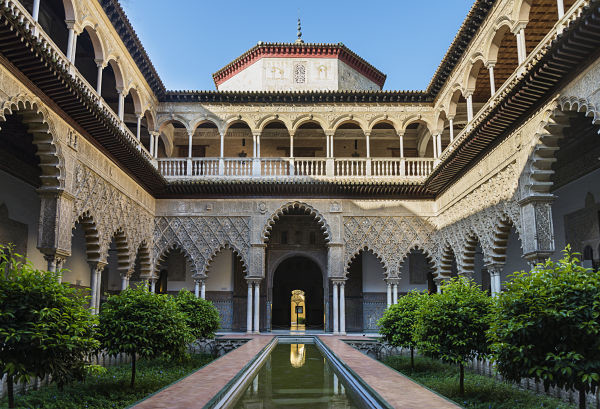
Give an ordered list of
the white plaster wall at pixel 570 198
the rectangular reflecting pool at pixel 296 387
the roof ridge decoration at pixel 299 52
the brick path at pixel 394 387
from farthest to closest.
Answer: the roof ridge decoration at pixel 299 52, the white plaster wall at pixel 570 198, the rectangular reflecting pool at pixel 296 387, the brick path at pixel 394 387

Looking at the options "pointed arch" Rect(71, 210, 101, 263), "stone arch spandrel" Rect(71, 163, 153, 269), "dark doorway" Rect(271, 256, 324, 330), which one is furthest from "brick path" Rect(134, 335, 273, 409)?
"dark doorway" Rect(271, 256, 324, 330)

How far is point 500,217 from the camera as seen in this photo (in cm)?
1002

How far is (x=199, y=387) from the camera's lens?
6.04m

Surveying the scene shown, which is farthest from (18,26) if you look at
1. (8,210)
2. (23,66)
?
(8,210)

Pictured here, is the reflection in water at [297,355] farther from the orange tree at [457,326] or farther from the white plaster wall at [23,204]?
the white plaster wall at [23,204]

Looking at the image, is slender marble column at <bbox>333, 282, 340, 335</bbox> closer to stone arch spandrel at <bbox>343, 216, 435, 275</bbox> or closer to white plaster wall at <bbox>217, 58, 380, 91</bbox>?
stone arch spandrel at <bbox>343, 216, 435, 275</bbox>

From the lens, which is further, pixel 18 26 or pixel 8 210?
pixel 8 210

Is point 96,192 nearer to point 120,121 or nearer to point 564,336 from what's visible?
point 120,121

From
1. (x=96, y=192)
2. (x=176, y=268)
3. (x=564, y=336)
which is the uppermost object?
(x=96, y=192)

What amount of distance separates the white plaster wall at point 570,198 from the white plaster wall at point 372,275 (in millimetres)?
6238

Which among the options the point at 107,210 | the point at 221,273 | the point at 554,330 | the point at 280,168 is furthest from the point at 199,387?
the point at 221,273

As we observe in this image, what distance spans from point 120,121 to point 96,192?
6.37 ft

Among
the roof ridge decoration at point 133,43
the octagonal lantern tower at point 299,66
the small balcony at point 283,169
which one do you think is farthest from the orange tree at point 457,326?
the octagonal lantern tower at point 299,66

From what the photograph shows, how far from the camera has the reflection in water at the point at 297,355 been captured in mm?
9820
